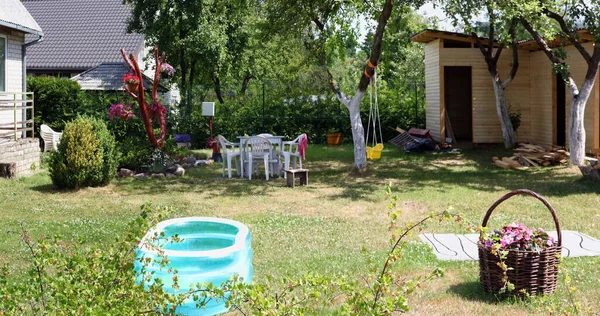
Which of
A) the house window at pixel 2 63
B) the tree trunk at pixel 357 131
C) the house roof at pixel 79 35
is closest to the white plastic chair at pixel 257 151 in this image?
the tree trunk at pixel 357 131

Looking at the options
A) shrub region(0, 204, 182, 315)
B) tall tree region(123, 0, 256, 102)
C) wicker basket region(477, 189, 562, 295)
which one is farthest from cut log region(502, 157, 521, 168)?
shrub region(0, 204, 182, 315)

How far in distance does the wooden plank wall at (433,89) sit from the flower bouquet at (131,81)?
8904mm

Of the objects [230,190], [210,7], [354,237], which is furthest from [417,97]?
[354,237]

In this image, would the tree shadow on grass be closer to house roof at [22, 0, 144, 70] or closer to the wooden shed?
the wooden shed

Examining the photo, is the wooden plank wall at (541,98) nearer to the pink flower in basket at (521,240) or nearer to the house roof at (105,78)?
the pink flower in basket at (521,240)

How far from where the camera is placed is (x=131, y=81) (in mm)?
12805

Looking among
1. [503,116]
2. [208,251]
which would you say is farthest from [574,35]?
[208,251]

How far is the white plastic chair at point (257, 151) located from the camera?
42.4ft

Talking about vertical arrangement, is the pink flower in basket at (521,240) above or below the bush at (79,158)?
below

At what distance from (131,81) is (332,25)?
16.6 ft

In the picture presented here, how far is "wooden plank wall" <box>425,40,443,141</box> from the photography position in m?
18.3

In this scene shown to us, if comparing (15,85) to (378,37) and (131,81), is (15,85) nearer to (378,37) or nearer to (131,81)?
(131,81)

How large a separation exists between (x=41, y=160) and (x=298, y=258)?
35.1 feet

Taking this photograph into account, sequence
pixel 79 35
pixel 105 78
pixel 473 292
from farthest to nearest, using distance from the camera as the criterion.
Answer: pixel 79 35 < pixel 105 78 < pixel 473 292
